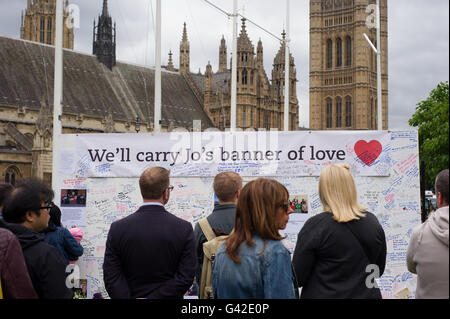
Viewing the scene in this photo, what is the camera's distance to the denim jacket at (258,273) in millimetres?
3102

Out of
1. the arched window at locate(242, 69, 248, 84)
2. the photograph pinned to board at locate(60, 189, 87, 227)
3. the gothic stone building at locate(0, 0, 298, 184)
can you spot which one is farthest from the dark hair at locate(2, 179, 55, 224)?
the arched window at locate(242, 69, 248, 84)

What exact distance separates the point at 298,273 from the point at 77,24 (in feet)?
20.5

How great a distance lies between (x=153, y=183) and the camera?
3.93 metres

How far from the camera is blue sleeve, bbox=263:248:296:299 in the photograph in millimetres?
3096

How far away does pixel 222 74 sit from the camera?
62.9 metres

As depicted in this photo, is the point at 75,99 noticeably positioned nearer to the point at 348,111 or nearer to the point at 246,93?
the point at 246,93

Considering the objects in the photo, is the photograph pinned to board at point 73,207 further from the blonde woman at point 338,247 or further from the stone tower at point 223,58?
the stone tower at point 223,58

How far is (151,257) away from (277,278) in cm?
107

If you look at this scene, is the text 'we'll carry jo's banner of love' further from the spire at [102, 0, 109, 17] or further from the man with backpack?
the spire at [102, 0, 109, 17]

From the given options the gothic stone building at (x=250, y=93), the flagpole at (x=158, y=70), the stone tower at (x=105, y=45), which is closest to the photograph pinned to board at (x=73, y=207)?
the flagpole at (x=158, y=70)

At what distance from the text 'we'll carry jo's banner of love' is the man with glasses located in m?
3.43

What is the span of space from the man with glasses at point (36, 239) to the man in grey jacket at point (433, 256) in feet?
6.91
